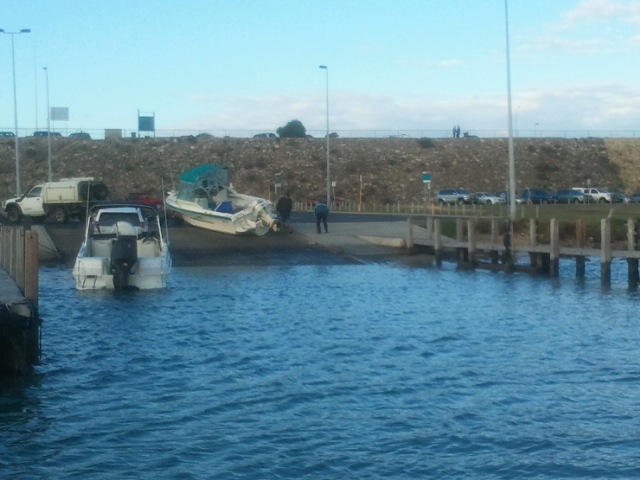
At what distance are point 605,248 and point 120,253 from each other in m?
13.6

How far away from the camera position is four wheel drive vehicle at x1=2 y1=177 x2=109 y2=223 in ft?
157

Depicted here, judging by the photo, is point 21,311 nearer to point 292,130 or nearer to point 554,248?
point 554,248

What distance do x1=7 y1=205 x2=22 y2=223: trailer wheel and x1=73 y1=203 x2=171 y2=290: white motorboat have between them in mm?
19303

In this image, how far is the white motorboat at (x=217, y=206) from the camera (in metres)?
40.5

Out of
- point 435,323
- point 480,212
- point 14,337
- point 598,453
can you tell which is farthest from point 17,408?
point 480,212

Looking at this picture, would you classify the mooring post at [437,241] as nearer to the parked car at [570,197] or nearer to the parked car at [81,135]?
the parked car at [570,197]

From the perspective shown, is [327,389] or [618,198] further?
[618,198]

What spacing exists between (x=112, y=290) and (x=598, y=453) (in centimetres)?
1751

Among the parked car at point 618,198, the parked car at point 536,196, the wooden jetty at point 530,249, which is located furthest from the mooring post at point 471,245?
the parked car at point 618,198

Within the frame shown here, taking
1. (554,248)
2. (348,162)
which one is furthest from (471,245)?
(348,162)

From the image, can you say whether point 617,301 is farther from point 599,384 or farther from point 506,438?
point 506,438

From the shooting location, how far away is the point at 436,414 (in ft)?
45.4

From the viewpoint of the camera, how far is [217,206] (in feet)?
140

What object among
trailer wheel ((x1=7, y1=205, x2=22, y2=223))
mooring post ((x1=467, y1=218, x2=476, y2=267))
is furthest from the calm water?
trailer wheel ((x1=7, y1=205, x2=22, y2=223))
